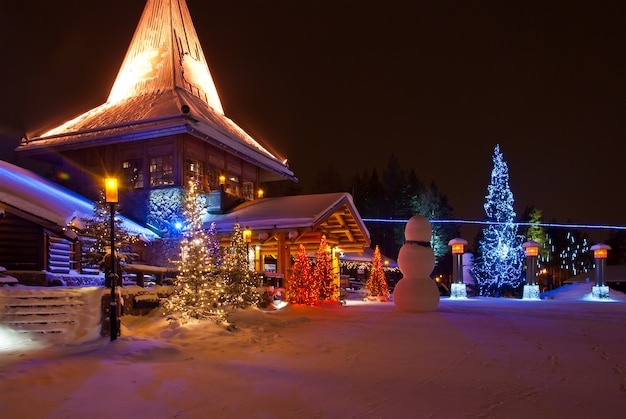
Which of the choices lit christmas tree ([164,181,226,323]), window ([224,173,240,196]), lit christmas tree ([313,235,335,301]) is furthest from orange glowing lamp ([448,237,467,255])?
lit christmas tree ([164,181,226,323])

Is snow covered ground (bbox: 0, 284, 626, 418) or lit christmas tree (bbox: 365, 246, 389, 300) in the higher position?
snow covered ground (bbox: 0, 284, 626, 418)

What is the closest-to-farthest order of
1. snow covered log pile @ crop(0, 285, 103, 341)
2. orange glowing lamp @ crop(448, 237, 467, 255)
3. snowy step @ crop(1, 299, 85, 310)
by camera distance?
1. snow covered log pile @ crop(0, 285, 103, 341)
2. snowy step @ crop(1, 299, 85, 310)
3. orange glowing lamp @ crop(448, 237, 467, 255)

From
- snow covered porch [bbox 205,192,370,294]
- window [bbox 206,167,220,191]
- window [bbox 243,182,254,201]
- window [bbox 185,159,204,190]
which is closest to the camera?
snow covered porch [bbox 205,192,370,294]

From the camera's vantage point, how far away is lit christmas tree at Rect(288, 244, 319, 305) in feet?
62.7

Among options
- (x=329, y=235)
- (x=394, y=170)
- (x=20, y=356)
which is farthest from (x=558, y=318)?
(x=394, y=170)

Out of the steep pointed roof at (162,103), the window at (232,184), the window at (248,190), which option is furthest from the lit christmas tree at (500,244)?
the window at (232,184)

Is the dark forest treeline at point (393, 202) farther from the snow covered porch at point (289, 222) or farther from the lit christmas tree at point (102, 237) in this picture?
the lit christmas tree at point (102, 237)

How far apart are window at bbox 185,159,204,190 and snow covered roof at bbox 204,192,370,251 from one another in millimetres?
1862

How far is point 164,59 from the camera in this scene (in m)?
26.0

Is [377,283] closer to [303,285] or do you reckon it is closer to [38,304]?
[303,285]

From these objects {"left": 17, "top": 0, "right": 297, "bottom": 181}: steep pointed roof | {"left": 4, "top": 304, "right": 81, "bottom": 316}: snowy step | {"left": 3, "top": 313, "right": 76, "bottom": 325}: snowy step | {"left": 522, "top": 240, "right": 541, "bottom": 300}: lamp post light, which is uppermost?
{"left": 17, "top": 0, "right": 297, "bottom": 181}: steep pointed roof

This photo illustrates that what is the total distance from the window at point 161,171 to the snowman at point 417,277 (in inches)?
423

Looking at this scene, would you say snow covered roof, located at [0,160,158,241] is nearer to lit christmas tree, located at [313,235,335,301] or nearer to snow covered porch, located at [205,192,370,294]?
snow covered porch, located at [205,192,370,294]

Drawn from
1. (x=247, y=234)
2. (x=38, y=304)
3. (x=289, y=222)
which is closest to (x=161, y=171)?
(x=247, y=234)
